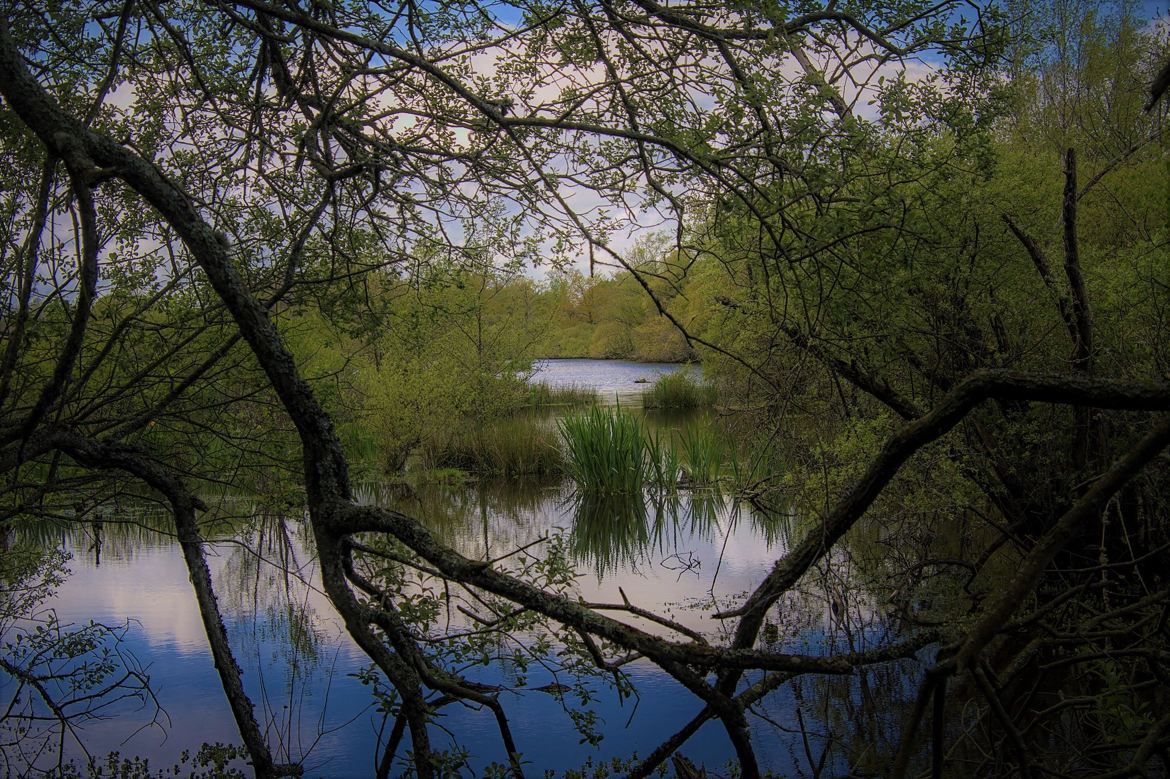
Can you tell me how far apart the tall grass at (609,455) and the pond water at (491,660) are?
1005 millimetres

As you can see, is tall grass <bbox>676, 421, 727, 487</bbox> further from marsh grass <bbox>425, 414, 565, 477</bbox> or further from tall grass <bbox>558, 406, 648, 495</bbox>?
marsh grass <bbox>425, 414, 565, 477</bbox>

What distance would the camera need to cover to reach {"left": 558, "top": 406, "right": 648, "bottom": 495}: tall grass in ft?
39.6

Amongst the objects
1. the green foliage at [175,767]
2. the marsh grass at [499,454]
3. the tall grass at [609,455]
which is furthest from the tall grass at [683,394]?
the green foliage at [175,767]

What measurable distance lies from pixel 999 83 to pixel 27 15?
3.74m

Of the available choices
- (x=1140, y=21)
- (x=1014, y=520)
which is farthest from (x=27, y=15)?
(x=1140, y=21)

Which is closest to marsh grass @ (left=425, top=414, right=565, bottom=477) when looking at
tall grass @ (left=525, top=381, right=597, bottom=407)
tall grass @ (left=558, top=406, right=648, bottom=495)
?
tall grass @ (left=558, top=406, right=648, bottom=495)

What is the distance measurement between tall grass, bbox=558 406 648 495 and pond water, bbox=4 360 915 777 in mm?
1005

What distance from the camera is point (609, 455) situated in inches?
473

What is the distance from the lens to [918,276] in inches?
176

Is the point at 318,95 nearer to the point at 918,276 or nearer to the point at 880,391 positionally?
the point at 918,276

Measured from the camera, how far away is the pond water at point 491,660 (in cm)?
516

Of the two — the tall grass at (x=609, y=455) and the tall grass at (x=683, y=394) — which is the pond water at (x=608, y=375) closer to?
the tall grass at (x=683, y=394)

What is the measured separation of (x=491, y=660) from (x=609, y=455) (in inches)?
261

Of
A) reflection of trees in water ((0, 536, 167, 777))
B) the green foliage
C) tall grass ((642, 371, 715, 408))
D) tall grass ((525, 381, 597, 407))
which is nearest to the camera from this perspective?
reflection of trees in water ((0, 536, 167, 777))
